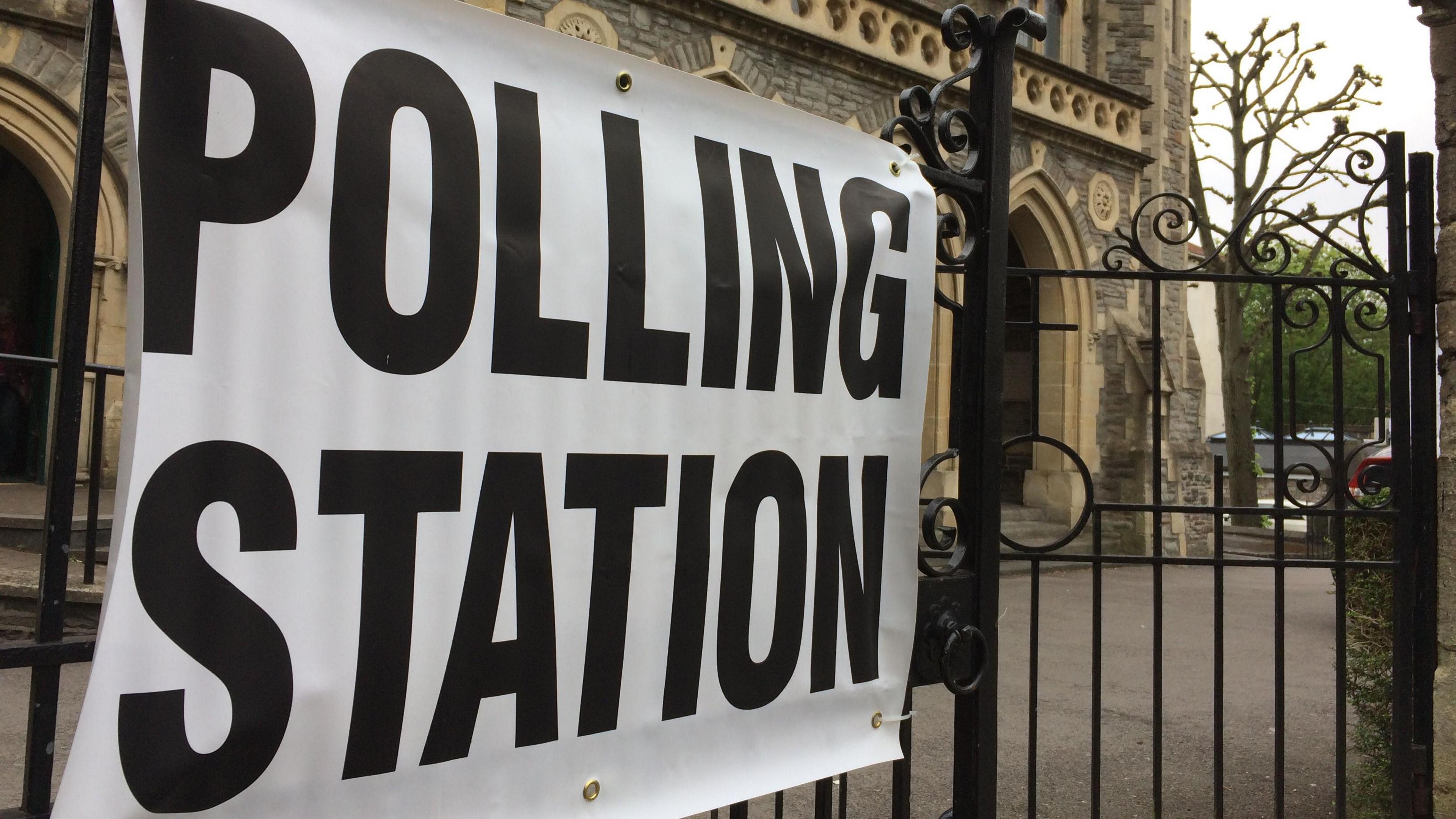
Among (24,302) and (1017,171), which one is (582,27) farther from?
(24,302)

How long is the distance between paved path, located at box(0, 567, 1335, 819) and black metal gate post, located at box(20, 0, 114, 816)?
2576mm

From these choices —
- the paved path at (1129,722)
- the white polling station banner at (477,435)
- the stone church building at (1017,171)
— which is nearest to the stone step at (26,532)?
the stone church building at (1017,171)

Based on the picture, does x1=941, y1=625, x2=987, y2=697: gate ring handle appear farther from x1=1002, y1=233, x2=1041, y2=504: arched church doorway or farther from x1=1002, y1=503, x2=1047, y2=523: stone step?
x1=1002, y1=233, x2=1041, y2=504: arched church doorway

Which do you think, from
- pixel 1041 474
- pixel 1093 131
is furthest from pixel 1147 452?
pixel 1093 131

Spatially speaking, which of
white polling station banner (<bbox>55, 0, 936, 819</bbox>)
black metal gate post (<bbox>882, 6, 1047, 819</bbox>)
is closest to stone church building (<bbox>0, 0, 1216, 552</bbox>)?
black metal gate post (<bbox>882, 6, 1047, 819</bbox>)

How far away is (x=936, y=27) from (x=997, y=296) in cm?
991

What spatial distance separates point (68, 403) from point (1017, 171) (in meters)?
12.0

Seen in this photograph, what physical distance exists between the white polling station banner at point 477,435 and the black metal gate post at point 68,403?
101 mm

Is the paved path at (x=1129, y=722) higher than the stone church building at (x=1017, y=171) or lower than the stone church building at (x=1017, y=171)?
lower

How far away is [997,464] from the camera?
1.92 meters

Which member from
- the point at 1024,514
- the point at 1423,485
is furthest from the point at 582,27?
the point at 1024,514

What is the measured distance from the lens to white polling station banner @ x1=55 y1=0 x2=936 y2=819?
106 centimetres

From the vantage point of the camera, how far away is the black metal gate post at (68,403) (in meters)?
1.08

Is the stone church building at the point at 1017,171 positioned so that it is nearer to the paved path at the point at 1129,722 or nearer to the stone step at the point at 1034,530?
the stone step at the point at 1034,530
